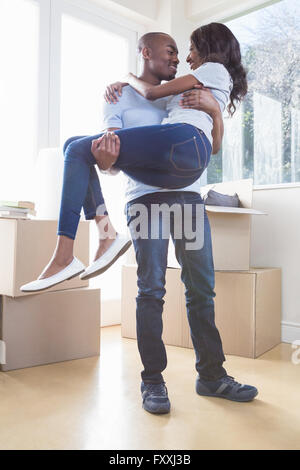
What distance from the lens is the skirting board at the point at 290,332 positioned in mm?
2463

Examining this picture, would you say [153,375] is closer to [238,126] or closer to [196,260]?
[196,260]

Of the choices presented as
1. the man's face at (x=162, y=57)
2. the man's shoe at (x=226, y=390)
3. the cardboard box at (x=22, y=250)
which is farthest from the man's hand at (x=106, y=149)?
the man's shoe at (x=226, y=390)

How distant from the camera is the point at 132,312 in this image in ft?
8.35

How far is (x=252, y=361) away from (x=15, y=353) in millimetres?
1141

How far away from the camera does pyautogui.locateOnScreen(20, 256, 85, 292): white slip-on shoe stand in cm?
124

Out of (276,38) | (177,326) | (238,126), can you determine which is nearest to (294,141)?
(238,126)

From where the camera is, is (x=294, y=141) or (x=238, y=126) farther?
(x=238, y=126)

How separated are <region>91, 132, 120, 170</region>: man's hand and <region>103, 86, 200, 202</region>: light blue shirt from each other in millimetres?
249

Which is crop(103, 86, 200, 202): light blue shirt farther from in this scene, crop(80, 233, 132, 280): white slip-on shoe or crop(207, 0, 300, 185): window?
crop(207, 0, 300, 185): window

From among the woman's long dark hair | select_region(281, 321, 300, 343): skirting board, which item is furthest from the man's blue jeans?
select_region(281, 321, 300, 343): skirting board

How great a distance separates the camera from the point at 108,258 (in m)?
1.32

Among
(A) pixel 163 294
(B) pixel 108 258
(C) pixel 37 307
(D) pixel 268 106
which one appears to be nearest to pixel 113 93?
(B) pixel 108 258

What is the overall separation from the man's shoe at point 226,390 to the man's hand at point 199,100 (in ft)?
3.28
